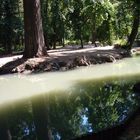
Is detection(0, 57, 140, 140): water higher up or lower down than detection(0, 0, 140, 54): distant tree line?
lower down

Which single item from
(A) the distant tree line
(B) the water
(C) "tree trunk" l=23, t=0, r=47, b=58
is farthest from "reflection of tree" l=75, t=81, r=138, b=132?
(A) the distant tree line

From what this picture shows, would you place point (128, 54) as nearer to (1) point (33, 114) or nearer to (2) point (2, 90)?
(2) point (2, 90)

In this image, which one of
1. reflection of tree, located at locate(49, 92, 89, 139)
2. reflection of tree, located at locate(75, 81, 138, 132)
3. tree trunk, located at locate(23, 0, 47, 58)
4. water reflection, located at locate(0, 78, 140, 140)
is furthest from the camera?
tree trunk, located at locate(23, 0, 47, 58)

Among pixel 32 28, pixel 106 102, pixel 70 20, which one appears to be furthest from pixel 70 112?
pixel 70 20

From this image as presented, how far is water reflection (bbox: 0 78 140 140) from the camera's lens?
30.0 feet

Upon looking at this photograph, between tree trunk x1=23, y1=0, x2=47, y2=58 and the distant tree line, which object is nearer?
tree trunk x1=23, y1=0, x2=47, y2=58

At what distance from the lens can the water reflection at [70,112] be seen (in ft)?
30.0

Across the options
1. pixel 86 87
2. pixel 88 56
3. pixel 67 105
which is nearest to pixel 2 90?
pixel 86 87

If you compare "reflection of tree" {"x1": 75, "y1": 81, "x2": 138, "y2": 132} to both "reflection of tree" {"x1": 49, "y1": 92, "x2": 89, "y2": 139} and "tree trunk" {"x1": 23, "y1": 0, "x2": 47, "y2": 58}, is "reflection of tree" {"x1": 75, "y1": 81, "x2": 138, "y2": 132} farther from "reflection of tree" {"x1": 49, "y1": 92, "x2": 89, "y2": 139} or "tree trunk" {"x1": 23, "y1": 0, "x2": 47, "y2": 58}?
"tree trunk" {"x1": 23, "y1": 0, "x2": 47, "y2": 58}

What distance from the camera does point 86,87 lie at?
15242 millimetres

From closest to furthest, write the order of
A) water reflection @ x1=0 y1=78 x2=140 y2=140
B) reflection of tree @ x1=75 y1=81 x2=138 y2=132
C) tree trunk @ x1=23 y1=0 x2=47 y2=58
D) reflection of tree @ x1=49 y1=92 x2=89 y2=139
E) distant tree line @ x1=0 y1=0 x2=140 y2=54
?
reflection of tree @ x1=49 y1=92 x2=89 y2=139 < water reflection @ x1=0 y1=78 x2=140 y2=140 < reflection of tree @ x1=75 y1=81 x2=138 y2=132 < tree trunk @ x1=23 y1=0 x2=47 y2=58 < distant tree line @ x1=0 y1=0 x2=140 y2=54

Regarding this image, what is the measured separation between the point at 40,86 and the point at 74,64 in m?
6.63

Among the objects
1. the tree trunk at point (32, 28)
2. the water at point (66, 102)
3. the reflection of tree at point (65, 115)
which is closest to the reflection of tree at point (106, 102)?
the water at point (66, 102)

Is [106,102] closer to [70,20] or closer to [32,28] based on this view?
[32,28]
